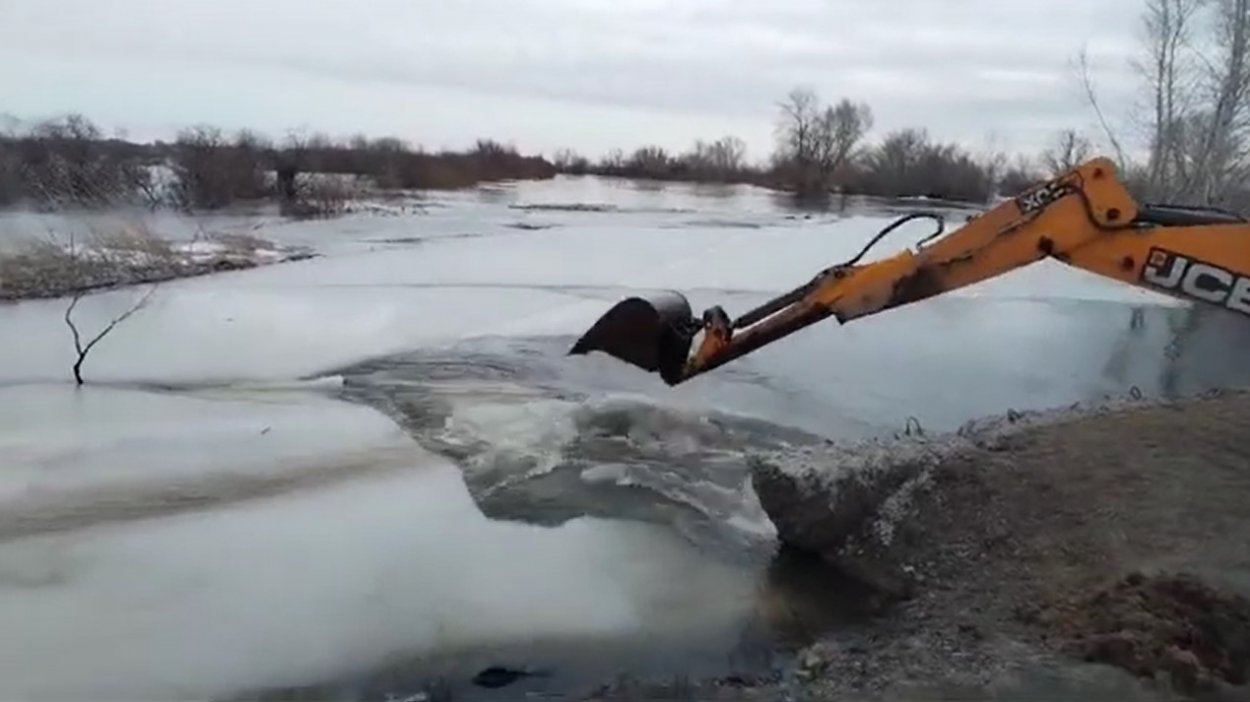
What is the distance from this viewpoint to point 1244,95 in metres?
28.9

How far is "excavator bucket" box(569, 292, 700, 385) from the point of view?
8.32 meters

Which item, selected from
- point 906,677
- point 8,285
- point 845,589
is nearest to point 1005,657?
point 906,677

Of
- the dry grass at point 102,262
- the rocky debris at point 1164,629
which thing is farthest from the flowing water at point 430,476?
the dry grass at point 102,262

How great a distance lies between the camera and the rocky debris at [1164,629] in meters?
5.10

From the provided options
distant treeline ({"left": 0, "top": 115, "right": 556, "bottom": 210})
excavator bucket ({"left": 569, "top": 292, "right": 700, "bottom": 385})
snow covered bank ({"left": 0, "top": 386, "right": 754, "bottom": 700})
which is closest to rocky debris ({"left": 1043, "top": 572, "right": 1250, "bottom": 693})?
snow covered bank ({"left": 0, "top": 386, "right": 754, "bottom": 700})

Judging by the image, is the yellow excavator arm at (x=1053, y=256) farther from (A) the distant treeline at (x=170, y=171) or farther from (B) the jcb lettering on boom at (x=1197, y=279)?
(A) the distant treeline at (x=170, y=171)

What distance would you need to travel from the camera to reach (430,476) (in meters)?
9.00

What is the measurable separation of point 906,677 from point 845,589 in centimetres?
152

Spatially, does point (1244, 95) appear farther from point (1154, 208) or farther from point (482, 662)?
point (482, 662)

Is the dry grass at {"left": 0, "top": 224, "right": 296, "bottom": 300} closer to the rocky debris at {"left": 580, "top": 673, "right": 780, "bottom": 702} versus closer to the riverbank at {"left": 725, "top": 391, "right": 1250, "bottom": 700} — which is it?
the riverbank at {"left": 725, "top": 391, "right": 1250, "bottom": 700}

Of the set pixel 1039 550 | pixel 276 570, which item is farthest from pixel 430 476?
pixel 1039 550

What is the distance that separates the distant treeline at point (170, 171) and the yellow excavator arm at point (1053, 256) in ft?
118

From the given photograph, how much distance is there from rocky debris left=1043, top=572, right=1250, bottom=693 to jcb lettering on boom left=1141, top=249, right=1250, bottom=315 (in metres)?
1.46

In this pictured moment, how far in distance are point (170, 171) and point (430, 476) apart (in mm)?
43323
